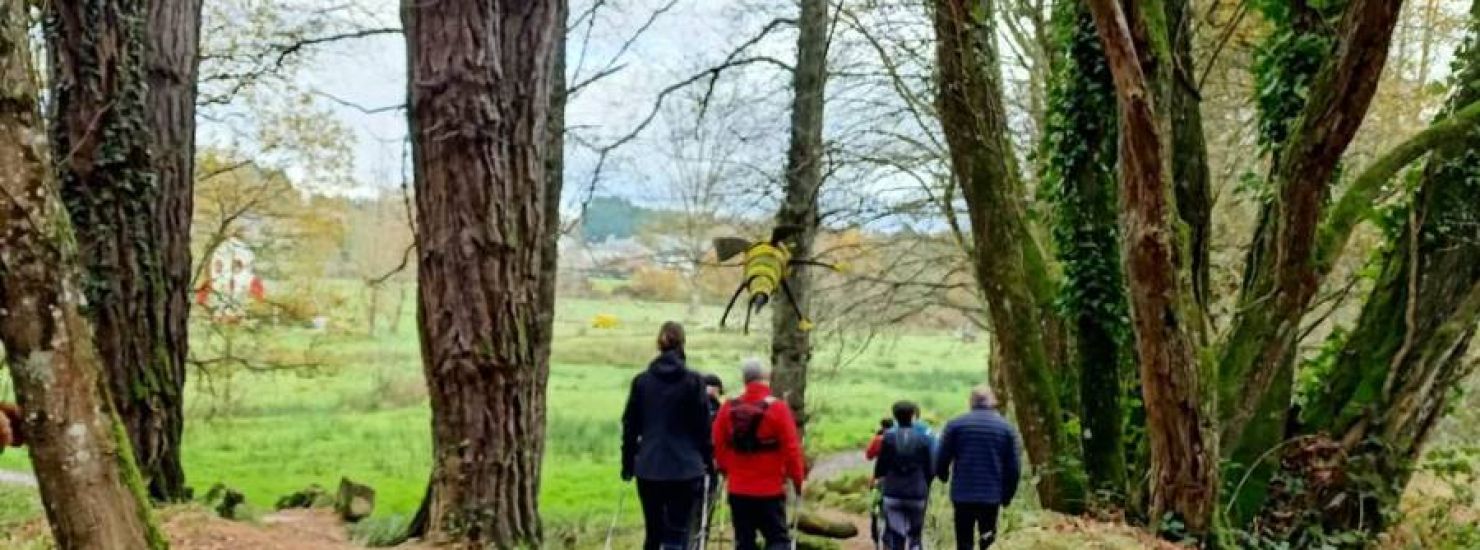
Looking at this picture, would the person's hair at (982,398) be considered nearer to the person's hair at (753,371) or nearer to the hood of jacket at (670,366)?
the person's hair at (753,371)

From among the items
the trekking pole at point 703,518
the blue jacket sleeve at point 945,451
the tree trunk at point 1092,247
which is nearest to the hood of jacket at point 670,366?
the trekking pole at point 703,518

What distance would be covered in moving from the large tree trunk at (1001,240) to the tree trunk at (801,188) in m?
4.63

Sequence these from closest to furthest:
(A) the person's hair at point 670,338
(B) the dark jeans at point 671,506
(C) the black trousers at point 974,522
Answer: (A) the person's hair at point 670,338, (B) the dark jeans at point 671,506, (C) the black trousers at point 974,522

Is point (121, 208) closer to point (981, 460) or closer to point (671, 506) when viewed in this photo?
point (671, 506)

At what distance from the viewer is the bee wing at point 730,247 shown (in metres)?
13.6

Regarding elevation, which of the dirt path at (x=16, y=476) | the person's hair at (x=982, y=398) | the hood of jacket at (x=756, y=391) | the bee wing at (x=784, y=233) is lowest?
the dirt path at (x=16, y=476)

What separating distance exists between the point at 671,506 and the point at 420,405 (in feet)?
81.3

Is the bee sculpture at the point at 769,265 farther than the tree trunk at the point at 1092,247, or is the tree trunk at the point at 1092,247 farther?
the bee sculpture at the point at 769,265

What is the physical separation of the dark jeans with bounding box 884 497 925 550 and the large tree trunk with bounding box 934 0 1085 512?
1115 millimetres

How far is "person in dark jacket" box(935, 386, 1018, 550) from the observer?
828 cm

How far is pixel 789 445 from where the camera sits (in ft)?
23.3

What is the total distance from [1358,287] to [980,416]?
6019 mm

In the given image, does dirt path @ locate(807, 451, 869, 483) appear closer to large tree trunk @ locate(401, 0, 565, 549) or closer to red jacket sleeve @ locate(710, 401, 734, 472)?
red jacket sleeve @ locate(710, 401, 734, 472)

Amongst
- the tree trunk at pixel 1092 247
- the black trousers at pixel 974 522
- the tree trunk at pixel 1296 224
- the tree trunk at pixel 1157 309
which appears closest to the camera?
the tree trunk at pixel 1157 309
